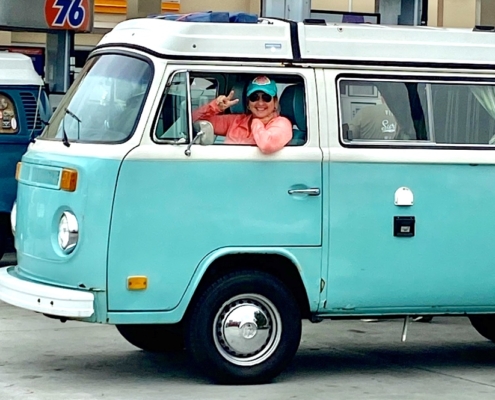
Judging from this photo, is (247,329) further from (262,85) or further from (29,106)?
(29,106)

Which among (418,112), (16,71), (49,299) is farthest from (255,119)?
(16,71)

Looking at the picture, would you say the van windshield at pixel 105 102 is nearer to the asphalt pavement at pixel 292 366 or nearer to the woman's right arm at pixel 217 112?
the woman's right arm at pixel 217 112

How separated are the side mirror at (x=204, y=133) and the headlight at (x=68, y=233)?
91 cm

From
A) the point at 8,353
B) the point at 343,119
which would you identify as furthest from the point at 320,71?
the point at 8,353

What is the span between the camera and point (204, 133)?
26.7 ft

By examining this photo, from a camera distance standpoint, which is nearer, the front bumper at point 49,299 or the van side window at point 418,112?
the front bumper at point 49,299

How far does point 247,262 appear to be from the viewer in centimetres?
830

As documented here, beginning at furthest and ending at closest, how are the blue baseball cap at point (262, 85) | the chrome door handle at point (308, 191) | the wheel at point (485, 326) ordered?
1. the wheel at point (485, 326)
2. the blue baseball cap at point (262, 85)
3. the chrome door handle at point (308, 191)

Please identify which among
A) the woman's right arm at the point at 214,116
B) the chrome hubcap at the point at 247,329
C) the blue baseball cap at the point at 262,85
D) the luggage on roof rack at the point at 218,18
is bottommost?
the chrome hubcap at the point at 247,329

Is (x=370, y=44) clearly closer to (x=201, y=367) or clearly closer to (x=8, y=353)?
(x=201, y=367)

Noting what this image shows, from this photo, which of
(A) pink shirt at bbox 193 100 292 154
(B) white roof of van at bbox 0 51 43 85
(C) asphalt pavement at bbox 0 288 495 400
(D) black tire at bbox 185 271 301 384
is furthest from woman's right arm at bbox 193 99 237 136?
(B) white roof of van at bbox 0 51 43 85

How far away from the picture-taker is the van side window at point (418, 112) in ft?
27.8

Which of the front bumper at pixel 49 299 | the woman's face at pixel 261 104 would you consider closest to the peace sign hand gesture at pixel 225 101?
the woman's face at pixel 261 104

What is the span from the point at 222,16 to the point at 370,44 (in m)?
1.03
